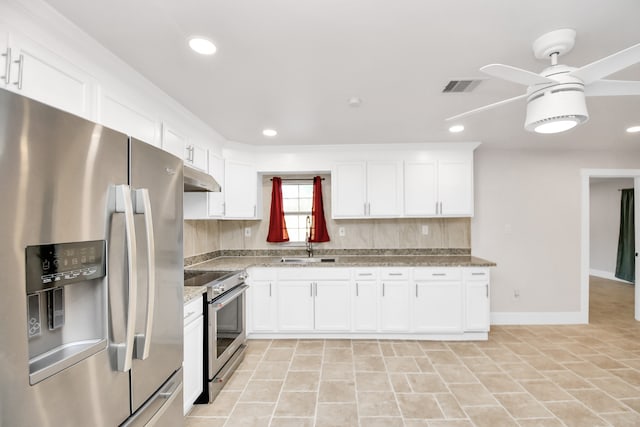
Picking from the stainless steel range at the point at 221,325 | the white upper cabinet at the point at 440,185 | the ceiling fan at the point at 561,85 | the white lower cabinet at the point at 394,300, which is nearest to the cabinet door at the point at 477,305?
the white lower cabinet at the point at 394,300

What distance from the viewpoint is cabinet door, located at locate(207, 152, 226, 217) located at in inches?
133

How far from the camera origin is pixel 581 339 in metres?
3.57

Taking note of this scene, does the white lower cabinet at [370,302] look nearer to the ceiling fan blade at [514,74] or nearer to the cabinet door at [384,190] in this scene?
the cabinet door at [384,190]

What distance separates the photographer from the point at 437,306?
3.56m

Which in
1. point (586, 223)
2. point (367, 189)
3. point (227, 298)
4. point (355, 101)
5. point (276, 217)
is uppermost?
point (355, 101)

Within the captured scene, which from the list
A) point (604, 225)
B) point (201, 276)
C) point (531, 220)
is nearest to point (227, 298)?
point (201, 276)

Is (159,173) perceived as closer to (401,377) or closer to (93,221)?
(93,221)

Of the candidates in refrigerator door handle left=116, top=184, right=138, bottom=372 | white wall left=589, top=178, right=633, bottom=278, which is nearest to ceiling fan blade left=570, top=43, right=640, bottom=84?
refrigerator door handle left=116, top=184, right=138, bottom=372

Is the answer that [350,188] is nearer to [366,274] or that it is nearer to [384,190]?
[384,190]

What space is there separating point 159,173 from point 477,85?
210cm

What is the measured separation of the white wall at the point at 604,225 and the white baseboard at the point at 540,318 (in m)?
4.28

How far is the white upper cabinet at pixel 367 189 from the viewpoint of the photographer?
3891mm

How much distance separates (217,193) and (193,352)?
184cm

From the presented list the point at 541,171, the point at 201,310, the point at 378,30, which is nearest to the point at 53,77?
the point at 378,30
